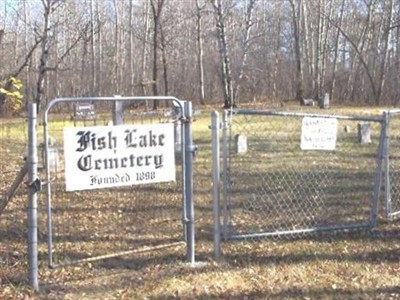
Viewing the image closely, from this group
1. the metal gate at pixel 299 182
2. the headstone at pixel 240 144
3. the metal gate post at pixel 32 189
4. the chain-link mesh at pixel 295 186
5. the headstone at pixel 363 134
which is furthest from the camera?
the headstone at pixel 363 134

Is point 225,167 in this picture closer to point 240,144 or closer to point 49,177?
point 49,177

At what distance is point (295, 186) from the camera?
10.2 metres

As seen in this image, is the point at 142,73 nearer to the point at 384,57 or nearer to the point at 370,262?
the point at 384,57

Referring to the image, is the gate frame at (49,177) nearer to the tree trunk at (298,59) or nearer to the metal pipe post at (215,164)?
the metal pipe post at (215,164)

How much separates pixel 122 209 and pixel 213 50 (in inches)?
2111

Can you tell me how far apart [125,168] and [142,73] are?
5144 centimetres

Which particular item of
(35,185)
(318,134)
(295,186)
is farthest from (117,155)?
(295,186)

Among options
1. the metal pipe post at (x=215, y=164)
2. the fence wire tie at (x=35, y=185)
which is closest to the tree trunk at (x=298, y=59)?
the metal pipe post at (x=215, y=164)

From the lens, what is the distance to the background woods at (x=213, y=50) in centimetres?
5322

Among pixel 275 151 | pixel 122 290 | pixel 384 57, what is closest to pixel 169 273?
pixel 122 290

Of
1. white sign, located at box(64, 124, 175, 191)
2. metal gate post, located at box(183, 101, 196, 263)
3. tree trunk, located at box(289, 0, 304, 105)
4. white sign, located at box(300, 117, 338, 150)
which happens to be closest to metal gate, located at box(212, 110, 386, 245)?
white sign, located at box(300, 117, 338, 150)

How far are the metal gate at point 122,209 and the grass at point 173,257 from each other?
2 centimetres

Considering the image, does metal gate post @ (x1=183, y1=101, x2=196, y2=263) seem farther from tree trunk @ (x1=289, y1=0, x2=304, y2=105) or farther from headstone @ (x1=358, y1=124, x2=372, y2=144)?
tree trunk @ (x1=289, y1=0, x2=304, y2=105)

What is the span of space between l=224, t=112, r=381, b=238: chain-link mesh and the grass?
0.10m
